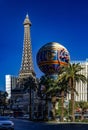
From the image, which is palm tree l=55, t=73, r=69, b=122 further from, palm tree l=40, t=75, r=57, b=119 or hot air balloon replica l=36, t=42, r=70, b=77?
hot air balloon replica l=36, t=42, r=70, b=77

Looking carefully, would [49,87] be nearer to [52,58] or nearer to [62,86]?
[62,86]

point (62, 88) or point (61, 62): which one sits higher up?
point (61, 62)

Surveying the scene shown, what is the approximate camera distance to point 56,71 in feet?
436

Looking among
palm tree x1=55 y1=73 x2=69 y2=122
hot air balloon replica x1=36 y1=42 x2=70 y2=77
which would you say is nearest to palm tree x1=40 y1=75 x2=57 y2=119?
palm tree x1=55 y1=73 x2=69 y2=122

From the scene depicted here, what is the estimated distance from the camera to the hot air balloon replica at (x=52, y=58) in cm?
13162

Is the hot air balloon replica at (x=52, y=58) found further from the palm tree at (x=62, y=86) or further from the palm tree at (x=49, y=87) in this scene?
the palm tree at (x=62, y=86)

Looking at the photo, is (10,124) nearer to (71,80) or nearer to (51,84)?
(71,80)

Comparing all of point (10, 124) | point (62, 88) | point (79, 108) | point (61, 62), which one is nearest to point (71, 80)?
point (62, 88)

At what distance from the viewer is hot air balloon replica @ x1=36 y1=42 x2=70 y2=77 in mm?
131625

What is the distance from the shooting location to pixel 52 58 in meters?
132

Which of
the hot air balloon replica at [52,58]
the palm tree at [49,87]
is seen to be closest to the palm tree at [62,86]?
the palm tree at [49,87]

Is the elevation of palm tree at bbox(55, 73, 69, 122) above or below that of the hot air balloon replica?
below

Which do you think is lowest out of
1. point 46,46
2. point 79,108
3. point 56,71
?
point 79,108

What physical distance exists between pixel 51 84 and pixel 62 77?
17214mm
